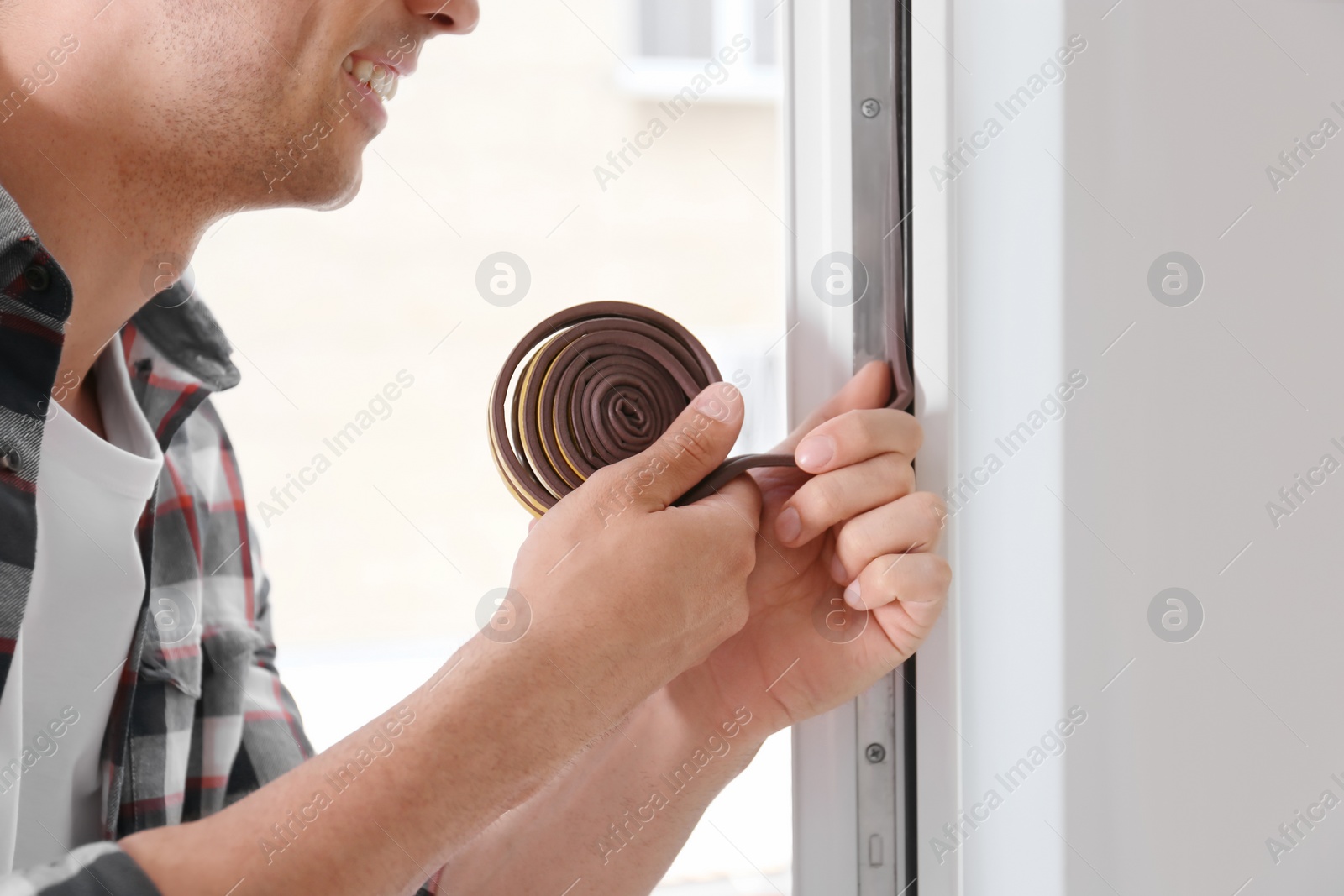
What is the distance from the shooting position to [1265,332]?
1.75 feet

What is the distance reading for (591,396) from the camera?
603 millimetres

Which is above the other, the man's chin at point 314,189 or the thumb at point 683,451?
the man's chin at point 314,189

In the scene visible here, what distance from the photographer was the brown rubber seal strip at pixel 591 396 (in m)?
0.60

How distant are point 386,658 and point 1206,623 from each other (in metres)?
2.31

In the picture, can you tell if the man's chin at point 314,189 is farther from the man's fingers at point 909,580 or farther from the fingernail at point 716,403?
the man's fingers at point 909,580

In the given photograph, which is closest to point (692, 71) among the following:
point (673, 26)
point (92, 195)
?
point (673, 26)

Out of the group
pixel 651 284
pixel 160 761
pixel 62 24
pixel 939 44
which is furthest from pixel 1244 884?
pixel 651 284

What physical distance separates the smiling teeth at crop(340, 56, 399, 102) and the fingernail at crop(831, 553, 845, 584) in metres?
0.56

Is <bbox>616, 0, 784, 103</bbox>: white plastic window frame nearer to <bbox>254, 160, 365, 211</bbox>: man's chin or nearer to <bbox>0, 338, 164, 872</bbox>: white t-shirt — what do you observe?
<bbox>254, 160, 365, 211</bbox>: man's chin

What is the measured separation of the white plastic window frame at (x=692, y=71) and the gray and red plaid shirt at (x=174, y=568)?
1724 millimetres

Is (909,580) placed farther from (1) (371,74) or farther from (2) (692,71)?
(2) (692,71)

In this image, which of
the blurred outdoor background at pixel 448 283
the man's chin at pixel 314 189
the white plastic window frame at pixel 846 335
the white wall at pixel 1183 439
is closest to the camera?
the white wall at pixel 1183 439

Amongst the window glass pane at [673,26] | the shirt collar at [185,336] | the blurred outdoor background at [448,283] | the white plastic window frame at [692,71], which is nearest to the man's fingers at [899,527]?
Answer: the shirt collar at [185,336]

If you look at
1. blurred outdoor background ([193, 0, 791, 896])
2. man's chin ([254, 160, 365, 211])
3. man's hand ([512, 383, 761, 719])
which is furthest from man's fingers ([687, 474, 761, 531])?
blurred outdoor background ([193, 0, 791, 896])
